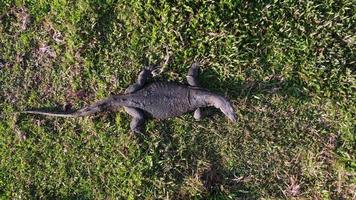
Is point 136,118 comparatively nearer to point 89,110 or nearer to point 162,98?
point 162,98

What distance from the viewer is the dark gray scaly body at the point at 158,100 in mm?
6285

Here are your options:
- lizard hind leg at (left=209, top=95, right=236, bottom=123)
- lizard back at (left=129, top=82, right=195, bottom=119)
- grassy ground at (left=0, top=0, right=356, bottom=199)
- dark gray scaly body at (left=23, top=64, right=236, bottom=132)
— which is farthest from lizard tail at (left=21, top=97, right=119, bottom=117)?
lizard hind leg at (left=209, top=95, right=236, bottom=123)

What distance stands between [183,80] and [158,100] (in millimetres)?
454

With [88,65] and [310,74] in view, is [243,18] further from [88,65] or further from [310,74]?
[88,65]

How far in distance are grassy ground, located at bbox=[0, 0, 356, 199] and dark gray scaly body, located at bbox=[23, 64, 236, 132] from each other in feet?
0.54

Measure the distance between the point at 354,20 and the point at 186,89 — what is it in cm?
242

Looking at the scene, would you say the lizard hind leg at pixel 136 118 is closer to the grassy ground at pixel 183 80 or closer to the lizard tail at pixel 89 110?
the grassy ground at pixel 183 80

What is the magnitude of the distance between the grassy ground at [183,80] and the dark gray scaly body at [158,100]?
0.54 feet

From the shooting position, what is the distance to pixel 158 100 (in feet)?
20.7

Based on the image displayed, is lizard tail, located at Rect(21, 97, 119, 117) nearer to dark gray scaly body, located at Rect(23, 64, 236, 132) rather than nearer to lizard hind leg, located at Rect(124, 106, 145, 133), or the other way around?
dark gray scaly body, located at Rect(23, 64, 236, 132)

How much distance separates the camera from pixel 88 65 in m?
6.53

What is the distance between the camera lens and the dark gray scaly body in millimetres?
6285

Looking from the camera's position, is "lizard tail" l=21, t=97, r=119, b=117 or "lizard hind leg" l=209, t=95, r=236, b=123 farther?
"lizard tail" l=21, t=97, r=119, b=117

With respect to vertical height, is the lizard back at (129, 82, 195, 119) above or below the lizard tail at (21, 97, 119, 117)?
above
